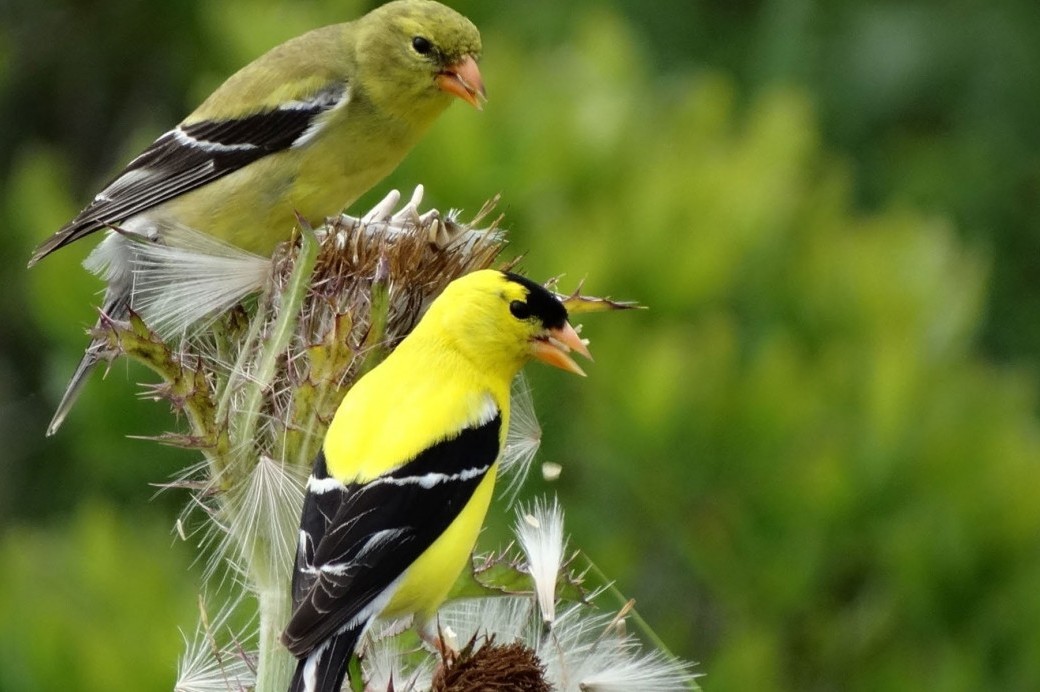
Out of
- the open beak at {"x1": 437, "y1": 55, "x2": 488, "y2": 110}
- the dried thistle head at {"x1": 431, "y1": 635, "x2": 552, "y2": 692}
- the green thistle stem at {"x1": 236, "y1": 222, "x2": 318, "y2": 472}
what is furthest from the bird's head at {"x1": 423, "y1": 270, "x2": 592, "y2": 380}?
the open beak at {"x1": 437, "y1": 55, "x2": 488, "y2": 110}

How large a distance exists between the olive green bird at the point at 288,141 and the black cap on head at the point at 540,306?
635mm

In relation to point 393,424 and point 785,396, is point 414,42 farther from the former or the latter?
point 785,396

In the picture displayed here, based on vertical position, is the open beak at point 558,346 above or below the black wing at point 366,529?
above

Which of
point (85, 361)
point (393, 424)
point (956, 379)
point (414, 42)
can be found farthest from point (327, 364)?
point (956, 379)

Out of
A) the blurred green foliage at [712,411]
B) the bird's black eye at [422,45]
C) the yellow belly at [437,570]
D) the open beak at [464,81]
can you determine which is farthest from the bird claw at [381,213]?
the blurred green foliage at [712,411]

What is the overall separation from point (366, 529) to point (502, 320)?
1.44 ft

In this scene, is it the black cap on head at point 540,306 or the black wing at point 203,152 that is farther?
the black wing at point 203,152

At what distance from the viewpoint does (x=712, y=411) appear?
4715mm

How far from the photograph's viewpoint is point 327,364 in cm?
238

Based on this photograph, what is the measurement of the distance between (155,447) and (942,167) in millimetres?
3249

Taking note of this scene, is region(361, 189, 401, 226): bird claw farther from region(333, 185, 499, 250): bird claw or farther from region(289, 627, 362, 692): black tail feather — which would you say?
region(289, 627, 362, 692): black tail feather

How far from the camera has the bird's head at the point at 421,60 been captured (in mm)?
3303

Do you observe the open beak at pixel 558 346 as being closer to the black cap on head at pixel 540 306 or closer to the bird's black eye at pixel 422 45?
the black cap on head at pixel 540 306

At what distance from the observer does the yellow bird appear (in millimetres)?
2268
